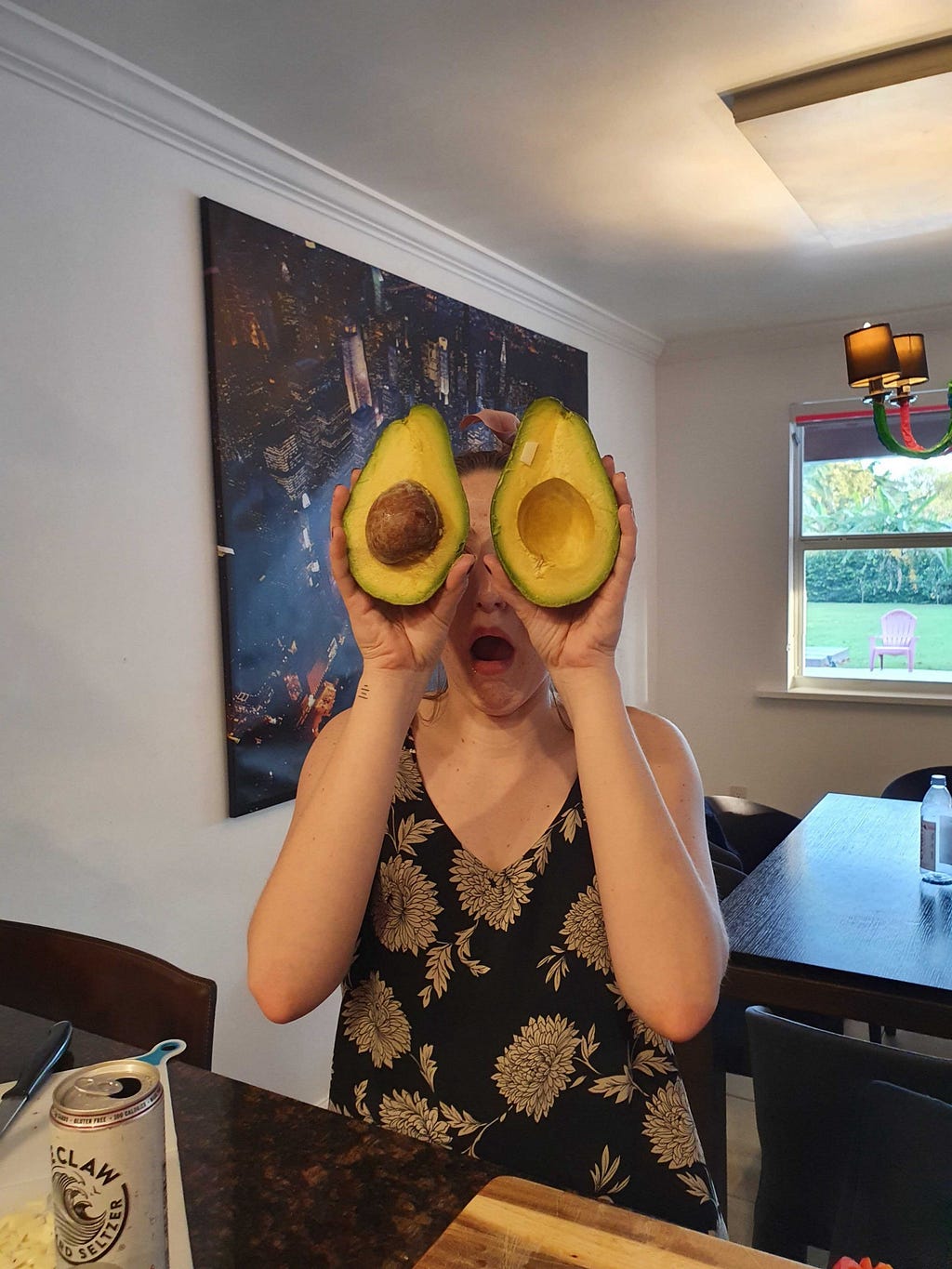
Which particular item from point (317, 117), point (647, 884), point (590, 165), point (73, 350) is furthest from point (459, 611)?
point (590, 165)

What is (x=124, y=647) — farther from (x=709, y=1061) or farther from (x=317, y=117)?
(x=709, y=1061)

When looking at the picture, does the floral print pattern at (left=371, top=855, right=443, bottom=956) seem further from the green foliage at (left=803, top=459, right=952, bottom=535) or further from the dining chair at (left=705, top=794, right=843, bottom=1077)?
the green foliage at (left=803, top=459, right=952, bottom=535)

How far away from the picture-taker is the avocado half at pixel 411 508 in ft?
2.74

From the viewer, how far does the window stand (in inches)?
163

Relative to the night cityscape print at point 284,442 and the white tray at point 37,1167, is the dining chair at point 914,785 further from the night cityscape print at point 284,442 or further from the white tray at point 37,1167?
the white tray at point 37,1167

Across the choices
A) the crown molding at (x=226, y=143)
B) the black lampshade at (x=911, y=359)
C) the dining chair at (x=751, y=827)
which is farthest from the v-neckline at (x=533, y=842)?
the dining chair at (x=751, y=827)

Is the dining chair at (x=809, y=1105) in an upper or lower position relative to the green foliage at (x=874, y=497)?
lower

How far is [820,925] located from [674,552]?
9.97ft

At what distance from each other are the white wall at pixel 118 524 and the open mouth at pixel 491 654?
118 cm

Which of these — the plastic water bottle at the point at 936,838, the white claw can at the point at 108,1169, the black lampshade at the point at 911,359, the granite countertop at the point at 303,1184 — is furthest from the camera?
the black lampshade at the point at 911,359

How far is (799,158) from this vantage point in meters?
2.31

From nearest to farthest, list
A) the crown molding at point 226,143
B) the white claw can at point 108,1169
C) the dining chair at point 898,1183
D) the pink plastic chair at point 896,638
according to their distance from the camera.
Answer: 1. the white claw can at point 108,1169
2. the dining chair at point 898,1183
3. the crown molding at point 226,143
4. the pink plastic chair at point 896,638

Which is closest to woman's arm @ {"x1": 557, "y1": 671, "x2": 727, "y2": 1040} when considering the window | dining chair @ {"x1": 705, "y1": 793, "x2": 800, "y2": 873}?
dining chair @ {"x1": 705, "y1": 793, "x2": 800, "y2": 873}

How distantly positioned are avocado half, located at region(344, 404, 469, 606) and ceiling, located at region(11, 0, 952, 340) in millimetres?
1323
